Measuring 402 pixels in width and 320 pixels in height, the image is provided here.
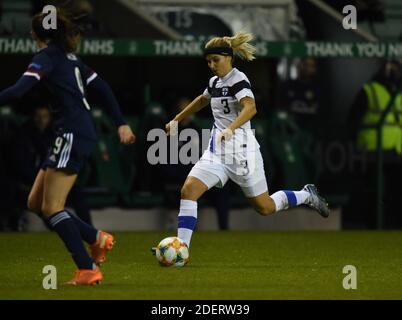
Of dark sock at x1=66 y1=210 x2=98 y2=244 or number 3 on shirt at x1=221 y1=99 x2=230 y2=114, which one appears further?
number 3 on shirt at x1=221 y1=99 x2=230 y2=114

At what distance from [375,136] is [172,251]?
26.9 ft

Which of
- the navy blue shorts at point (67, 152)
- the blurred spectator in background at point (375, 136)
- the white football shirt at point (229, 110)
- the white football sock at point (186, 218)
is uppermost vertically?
the blurred spectator in background at point (375, 136)

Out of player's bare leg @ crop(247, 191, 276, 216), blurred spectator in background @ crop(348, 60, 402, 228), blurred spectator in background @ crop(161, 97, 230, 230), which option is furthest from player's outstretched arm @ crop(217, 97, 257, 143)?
blurred spectator in background @ crop(348, 60, 402, 228)

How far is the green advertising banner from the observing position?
674 inches

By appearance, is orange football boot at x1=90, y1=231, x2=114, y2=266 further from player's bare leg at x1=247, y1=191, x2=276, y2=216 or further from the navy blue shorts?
player's bare leg at x1=247, y1=191, x2=276, y2=216

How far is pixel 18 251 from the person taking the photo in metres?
14.1

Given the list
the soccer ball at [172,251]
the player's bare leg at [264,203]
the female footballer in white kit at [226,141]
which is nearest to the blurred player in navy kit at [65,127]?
the soccer ball at [172,251]

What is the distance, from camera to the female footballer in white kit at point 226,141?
39.3 ft

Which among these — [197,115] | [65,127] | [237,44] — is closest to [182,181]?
[197,115]

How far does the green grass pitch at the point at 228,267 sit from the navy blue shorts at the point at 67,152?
881 millimetres

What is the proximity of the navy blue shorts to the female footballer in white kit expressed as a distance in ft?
6.56

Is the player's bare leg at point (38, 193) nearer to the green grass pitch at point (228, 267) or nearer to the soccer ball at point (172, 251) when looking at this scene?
the green grass pitch at point (228, 267)

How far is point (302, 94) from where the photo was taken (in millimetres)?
19578
